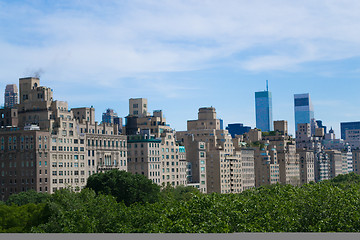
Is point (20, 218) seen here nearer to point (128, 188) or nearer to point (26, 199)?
point (26, 199)

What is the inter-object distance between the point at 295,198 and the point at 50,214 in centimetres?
5115

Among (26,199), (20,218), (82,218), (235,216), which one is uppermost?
(235,216)

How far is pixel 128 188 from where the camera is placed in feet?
550

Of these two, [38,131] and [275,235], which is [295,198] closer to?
[275,235]

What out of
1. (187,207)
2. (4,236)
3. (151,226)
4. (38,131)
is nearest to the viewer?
(4,236)

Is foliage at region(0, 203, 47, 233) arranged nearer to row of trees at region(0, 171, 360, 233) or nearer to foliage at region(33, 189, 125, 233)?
foliage at region(33, 189, 125, 233)

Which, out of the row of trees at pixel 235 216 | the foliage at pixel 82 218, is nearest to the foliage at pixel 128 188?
the foliage at pixel 82 218

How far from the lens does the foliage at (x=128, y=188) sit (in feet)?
544

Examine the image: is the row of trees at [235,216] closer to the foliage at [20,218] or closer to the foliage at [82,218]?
the foliage at [82,218]

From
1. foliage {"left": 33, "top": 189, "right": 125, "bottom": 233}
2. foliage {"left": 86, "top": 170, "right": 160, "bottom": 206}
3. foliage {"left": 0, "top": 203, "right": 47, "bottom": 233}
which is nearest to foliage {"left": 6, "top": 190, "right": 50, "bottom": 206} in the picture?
foliage {"left": 86, "top": 170, "right": 160, "bottom": 206}

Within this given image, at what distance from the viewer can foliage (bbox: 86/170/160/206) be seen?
165875 millimetres

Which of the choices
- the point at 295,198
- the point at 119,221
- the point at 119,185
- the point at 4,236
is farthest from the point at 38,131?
the point at 4,236

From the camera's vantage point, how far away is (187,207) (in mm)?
86062

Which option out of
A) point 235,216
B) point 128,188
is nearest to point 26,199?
point 128,188
